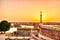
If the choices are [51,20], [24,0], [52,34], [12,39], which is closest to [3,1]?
[24,0]

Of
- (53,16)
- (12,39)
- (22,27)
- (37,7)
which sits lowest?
(12,39)

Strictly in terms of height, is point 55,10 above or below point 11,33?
above

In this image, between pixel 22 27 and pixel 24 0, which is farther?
pixel 24 0

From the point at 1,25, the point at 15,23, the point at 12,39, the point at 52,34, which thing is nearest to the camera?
the point at 52,34

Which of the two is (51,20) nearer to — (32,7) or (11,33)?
(32,7)

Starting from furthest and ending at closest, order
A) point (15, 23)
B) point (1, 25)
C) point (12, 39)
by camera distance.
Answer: point (15, 23)
point (12, 39)
point (1, 25)

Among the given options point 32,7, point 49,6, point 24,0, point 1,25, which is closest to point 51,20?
point 49,6
